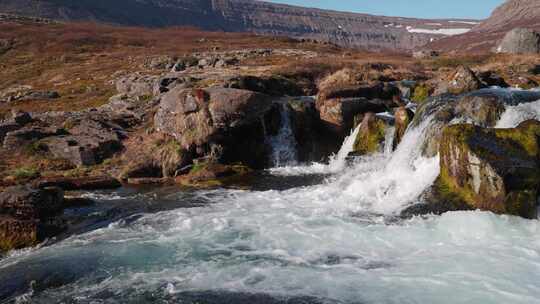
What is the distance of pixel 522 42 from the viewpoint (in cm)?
6656

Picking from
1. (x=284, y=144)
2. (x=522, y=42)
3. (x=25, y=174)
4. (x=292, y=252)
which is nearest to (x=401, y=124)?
(x=284, y=144)

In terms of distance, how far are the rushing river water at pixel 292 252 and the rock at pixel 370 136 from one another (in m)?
4.48

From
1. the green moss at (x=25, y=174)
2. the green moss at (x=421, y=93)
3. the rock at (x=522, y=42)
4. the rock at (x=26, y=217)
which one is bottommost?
the green moss at (x=25, y=174)

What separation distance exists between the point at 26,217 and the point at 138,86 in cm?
3254

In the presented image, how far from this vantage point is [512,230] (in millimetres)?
14289

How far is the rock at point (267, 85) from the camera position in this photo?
3438cm

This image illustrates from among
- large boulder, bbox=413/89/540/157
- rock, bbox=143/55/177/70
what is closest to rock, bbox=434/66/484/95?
large boulder, bbox=413/89/540/157

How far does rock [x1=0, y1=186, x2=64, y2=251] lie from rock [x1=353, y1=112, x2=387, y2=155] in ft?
49.7

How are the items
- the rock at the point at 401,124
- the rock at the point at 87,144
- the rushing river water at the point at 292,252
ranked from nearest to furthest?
1. the rushing river water at the point at 292,252
2. the rock at the point at 401,124
3. the rock at the point at 87,144

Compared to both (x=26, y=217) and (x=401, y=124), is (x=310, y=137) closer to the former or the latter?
(x=401, y=124)

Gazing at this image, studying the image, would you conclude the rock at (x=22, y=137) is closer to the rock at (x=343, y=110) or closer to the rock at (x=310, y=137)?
the rock at (x=310, y=137)

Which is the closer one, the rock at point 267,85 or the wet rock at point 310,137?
the wet rock at point 310,137

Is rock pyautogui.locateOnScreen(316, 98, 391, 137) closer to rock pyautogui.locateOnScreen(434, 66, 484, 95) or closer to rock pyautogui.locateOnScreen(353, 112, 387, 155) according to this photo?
rock pyautogui.locateOnScreen(353, 112, 387, 155)

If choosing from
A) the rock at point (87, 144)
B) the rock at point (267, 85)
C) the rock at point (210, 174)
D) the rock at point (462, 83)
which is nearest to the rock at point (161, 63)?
the rock at point (267, 85)
